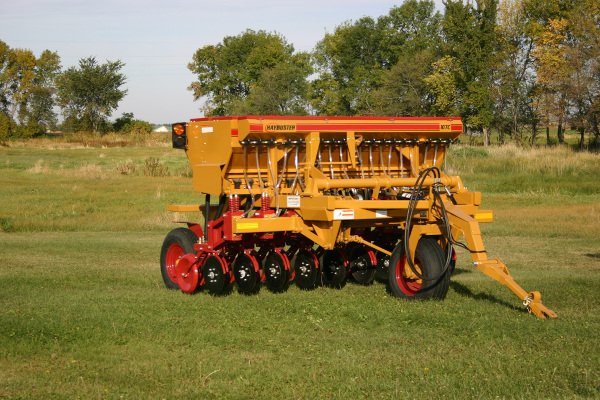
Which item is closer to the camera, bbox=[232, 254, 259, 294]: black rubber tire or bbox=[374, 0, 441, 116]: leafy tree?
bbox=[232, 254, 259, 294]: black rubber tire

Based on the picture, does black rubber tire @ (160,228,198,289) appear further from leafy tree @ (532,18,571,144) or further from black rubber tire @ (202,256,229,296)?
leafy tree @ (532,18,571,144)

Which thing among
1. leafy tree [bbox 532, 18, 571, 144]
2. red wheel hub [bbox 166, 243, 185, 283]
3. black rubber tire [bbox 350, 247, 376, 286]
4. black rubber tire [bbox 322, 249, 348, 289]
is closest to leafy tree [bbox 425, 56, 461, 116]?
leafy tree [bbox 532, 18, 571, 144]

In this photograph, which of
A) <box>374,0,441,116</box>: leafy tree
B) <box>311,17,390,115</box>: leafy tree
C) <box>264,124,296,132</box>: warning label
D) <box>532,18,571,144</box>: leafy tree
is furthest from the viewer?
<box>311,17,390,115</box>: leafy tree

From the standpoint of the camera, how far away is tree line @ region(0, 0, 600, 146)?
54.7 m

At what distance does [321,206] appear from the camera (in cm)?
1034

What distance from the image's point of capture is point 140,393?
263 inches

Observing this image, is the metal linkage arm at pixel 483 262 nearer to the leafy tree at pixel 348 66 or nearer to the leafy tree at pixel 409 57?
the leafy tree at pixel 409 57

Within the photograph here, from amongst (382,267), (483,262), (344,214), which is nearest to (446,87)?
(382,267)

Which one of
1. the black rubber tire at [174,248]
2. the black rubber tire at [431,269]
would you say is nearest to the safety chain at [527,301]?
the black rubber tire at [431,269]

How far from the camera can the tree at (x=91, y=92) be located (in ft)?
302

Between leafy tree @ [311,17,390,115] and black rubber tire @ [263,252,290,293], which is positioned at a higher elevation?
leafy tree @ [311,17,390,115]

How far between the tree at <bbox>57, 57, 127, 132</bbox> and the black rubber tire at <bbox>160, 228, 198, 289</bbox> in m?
83.5

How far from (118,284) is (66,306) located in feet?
8.11

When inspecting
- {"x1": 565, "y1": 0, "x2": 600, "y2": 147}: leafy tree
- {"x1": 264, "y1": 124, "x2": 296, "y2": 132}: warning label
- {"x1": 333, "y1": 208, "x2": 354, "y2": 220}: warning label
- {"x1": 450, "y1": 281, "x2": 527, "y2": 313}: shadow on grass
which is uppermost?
{"x1": 565, "y1": 0, "x2": 600, "y2": 147}: leafy tree
